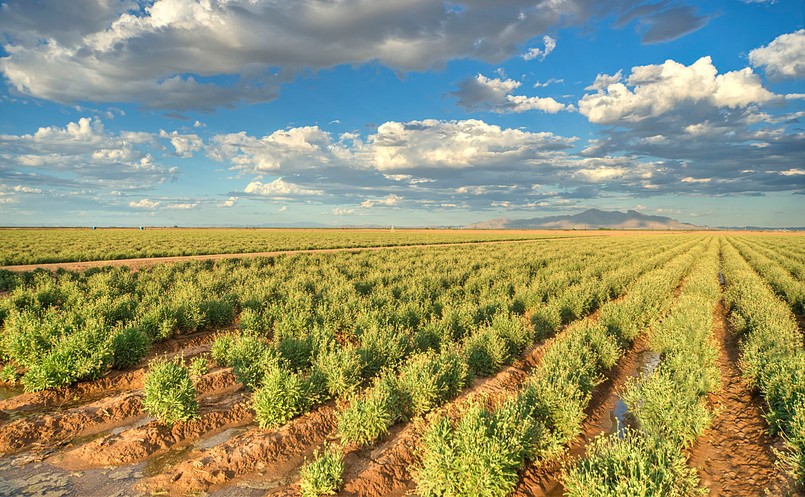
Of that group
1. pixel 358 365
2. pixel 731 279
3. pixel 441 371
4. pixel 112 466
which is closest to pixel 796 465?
pixel 441 371

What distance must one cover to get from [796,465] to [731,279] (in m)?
24.7

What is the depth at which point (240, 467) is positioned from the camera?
6801mm

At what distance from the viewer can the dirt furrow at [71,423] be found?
7.63 metres

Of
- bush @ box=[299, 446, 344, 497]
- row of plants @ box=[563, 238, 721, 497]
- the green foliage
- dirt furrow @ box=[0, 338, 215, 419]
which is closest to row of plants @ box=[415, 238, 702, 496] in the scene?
row of plants @ box=[563, 238, 721, 497]

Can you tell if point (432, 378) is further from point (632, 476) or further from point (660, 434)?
point (660, 434)

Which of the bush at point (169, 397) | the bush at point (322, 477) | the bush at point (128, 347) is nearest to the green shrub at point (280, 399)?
the bush at point (169, 397)

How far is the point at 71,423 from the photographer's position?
8.17 metres

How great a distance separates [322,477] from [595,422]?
579 centimetres

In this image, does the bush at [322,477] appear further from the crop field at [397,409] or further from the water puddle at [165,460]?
the water puddle at [165,460]

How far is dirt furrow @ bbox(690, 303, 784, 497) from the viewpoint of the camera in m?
6.45

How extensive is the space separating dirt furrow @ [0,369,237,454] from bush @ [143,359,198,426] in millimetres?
804

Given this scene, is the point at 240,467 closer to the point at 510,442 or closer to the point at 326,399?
the point at 326,399

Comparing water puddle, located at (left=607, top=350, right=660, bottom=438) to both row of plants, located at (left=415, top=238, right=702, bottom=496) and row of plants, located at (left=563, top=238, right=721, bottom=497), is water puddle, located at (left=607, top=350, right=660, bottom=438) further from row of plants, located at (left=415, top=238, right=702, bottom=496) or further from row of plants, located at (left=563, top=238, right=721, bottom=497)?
row of plants, located at (left=415, top=238, right=702, bottom=496)

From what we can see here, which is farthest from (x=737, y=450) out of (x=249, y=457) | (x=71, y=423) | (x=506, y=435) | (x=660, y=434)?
(x=71, y=423)
